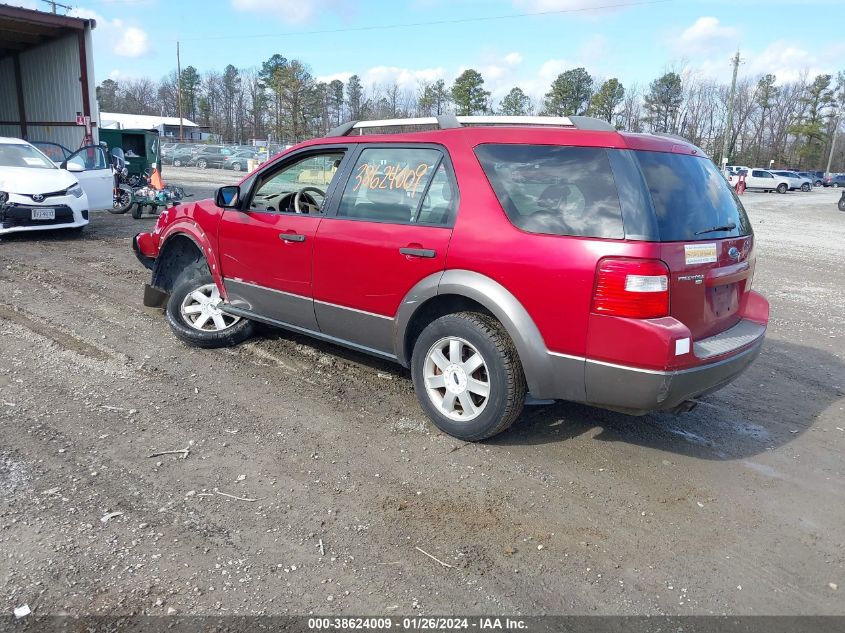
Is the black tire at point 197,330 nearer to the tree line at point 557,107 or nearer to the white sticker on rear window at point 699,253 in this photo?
the white sticker on rear window at point 699,253

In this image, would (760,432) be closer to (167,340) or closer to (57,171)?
(167,340)

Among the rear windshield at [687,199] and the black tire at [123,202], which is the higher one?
the rear windshield at [687,199]

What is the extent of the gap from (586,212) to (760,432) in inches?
83.1

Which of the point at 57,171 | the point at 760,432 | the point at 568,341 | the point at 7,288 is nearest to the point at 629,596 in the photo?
the point at 568,341

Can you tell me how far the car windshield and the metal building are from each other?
257 inches

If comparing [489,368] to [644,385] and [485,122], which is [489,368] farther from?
[485,122]

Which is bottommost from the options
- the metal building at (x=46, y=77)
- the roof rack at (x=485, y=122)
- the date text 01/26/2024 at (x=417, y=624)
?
the date text 01/26/2024 at (x=417, y=624)

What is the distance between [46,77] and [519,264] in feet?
68.4

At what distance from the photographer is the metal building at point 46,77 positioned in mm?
17266

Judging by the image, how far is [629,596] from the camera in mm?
2678

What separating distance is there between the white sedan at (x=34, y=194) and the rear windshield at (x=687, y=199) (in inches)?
414

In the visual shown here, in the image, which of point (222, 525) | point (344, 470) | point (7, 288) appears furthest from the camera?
point (7, 288)

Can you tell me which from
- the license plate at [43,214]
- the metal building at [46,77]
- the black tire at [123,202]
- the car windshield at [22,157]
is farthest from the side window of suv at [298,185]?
the metal building at [46,77]

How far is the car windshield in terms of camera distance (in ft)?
36.9
